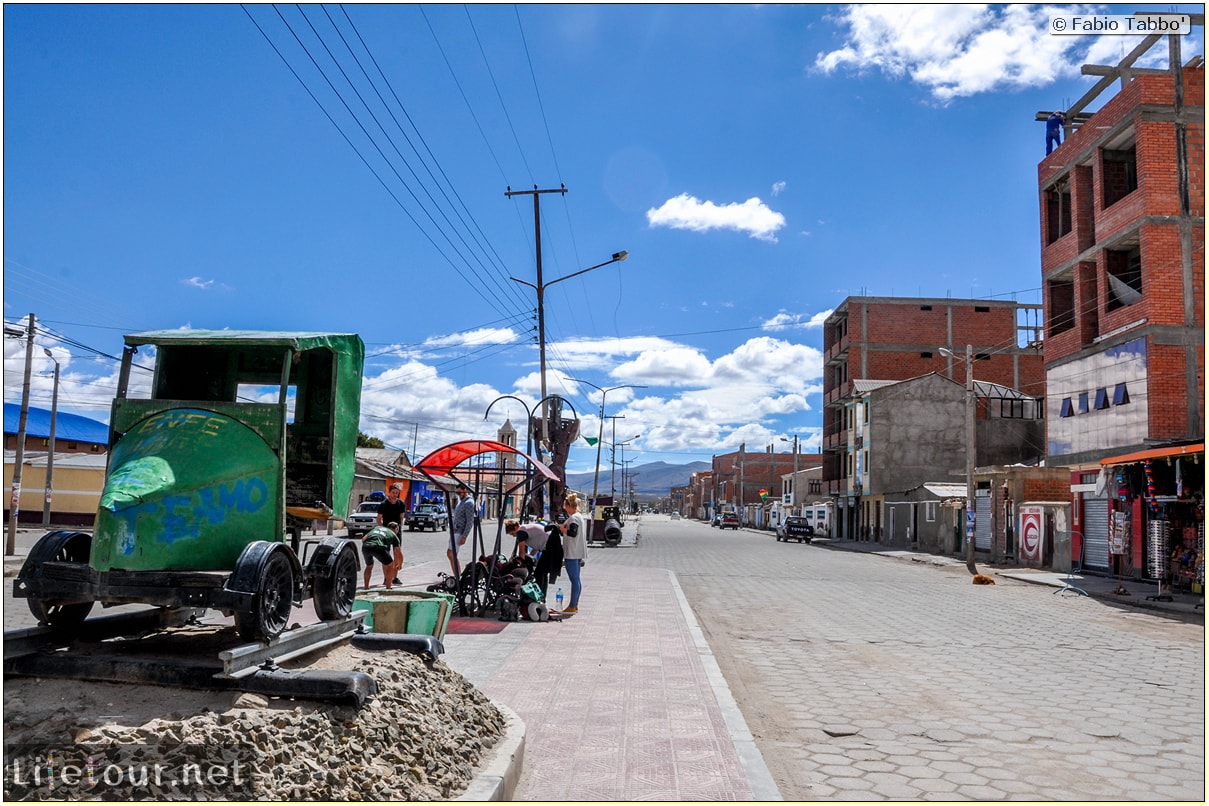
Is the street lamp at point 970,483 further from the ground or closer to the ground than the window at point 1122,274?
closer to the ground

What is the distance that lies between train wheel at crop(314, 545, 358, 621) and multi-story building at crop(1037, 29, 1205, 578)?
751 inches

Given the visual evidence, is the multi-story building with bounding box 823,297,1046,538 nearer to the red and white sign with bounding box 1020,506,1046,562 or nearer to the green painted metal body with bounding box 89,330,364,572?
the red and white sign with bounding box 1020,506,1046,562

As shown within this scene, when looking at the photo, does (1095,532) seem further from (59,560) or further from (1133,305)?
(59,560)

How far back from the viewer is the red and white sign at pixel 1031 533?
2700 cm

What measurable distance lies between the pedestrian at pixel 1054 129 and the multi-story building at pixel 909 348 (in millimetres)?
29825

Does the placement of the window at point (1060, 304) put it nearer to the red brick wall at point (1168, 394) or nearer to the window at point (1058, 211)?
the window at point (1058, 211)

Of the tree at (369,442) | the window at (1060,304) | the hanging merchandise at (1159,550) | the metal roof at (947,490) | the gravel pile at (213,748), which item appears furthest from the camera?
the tree at (369,442)

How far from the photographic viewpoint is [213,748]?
12.5 ft

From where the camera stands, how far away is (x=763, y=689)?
811cm

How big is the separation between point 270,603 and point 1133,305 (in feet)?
87.4

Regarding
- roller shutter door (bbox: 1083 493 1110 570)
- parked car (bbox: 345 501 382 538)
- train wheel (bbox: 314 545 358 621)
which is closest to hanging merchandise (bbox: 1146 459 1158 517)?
roller shutter door (bbox: 1083 493 1110 570)

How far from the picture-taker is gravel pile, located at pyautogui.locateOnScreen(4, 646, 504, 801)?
370 centimetres

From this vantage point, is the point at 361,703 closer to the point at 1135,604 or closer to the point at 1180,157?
the point at 1135,604

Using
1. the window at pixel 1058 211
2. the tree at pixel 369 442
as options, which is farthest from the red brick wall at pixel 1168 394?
the tree at pixel 369 442
